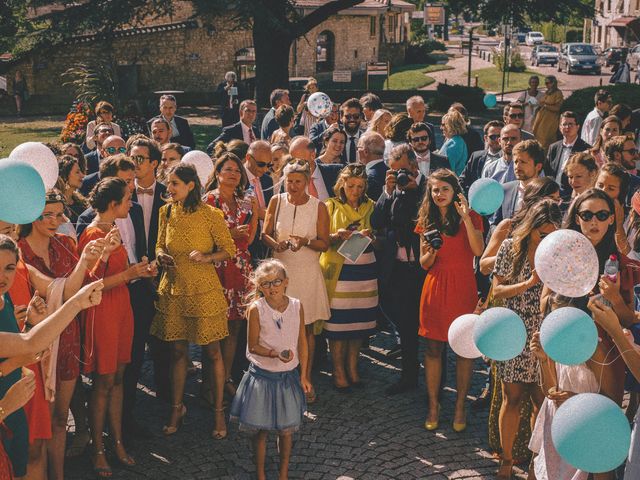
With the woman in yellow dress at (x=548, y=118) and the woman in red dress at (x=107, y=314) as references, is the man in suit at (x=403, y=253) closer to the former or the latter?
the woman in red dress at (x=107, y=314)

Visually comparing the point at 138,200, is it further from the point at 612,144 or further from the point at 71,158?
the point at 612,144

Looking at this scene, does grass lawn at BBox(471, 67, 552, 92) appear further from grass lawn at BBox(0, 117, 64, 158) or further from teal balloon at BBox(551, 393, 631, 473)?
teal balloon at BBox(551, 393, 631, 473)

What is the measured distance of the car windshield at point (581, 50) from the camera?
4731 centimetres

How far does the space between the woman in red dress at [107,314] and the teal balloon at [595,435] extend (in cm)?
289

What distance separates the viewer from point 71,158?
693 centimetres

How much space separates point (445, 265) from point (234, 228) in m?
1.72

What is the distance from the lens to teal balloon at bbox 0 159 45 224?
14.3 ft

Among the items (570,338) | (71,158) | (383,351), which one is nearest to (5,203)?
(71,158)

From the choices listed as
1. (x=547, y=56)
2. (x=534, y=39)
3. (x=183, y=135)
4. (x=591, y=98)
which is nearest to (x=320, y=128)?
(x=183, y=135)

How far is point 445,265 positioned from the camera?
6.18 metres

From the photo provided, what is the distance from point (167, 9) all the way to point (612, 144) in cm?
1919

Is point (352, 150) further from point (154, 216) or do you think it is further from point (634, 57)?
point (634, 57)

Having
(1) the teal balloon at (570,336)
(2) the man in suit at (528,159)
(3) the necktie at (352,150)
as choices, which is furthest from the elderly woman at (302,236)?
(1) the teal balloon at (570,336)

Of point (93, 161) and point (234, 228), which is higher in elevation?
point (93, 161)
